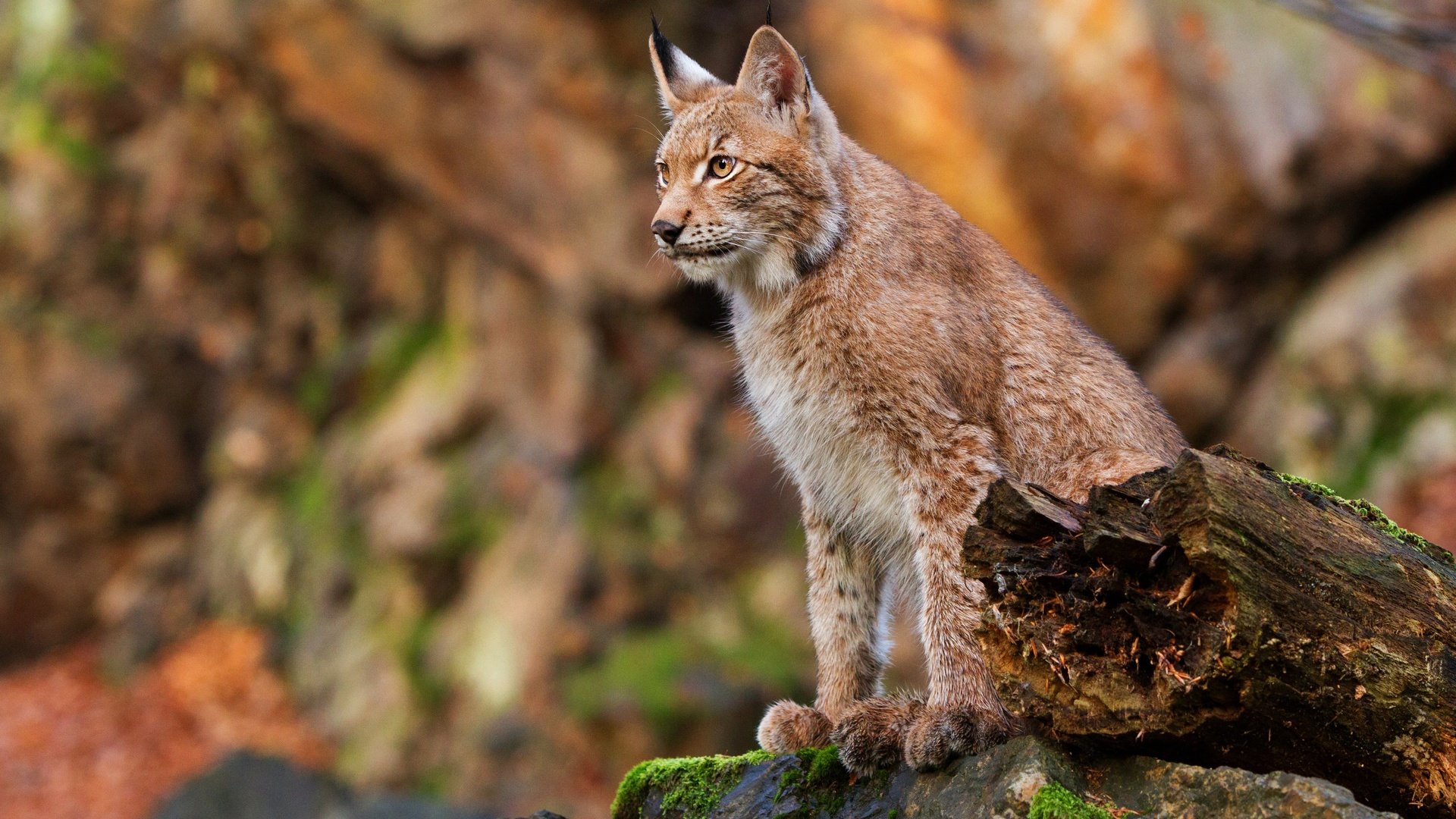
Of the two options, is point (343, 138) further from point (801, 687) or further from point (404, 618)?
point (801, 687)

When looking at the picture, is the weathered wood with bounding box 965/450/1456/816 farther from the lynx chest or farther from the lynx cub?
the lynx chest

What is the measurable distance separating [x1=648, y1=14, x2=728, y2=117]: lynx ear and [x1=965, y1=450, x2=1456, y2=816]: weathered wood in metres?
3.10

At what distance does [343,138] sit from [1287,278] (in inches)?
443

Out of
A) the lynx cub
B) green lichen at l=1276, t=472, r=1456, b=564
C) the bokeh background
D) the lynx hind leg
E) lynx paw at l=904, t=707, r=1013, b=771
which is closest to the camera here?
lynx paw at l=904, t=707, r=1013, b=771

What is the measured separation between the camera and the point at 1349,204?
12.5m

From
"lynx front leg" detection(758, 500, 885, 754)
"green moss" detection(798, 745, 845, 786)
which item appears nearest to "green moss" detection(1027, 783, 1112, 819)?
"green moss" detection(798, 745, 845, 786)

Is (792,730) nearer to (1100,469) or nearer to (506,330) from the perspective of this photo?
(1100,469)

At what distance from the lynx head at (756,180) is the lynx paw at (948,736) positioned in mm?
2068

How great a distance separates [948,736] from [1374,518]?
182cm

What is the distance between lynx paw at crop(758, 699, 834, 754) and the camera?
5.28 metres

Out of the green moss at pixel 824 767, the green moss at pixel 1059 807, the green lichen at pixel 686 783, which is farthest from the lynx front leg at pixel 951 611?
the green lichen at pixel 686 783

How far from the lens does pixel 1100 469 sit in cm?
493

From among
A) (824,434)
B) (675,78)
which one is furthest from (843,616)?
(675,78)

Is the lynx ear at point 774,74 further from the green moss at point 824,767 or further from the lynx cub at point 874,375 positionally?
the green moss at point 824,767
